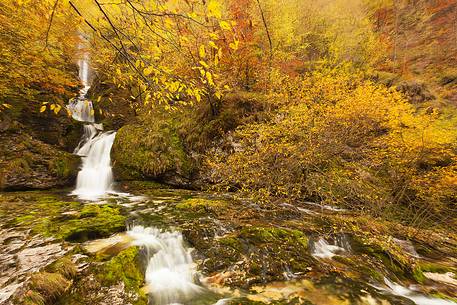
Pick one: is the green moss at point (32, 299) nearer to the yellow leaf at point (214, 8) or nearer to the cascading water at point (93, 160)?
the yellow leaf at point (214, 8)

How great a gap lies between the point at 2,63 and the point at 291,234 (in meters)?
8.00

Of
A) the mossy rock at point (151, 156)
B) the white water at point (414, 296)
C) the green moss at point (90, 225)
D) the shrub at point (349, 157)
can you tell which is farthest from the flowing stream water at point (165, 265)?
the white water at point (414, 296)

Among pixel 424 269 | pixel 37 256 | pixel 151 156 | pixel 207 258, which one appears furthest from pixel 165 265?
pixel 151 156

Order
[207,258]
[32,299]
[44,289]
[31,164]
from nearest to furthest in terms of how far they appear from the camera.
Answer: [32,299], [44,289], [207,258], [31,164]

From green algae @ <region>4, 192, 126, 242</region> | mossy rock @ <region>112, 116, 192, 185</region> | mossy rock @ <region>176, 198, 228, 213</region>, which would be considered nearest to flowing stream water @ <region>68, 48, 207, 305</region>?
green algae @ <region>4, 192, 126, 242</region>

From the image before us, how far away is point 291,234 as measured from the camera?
17.7ft

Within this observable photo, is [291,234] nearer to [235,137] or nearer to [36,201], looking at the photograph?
[235,137]

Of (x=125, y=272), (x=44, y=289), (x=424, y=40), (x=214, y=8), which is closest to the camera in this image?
(x=214, y=8)

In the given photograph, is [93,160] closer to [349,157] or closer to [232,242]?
[232,242]

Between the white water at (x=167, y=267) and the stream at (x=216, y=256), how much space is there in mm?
17

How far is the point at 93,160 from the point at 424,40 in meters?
24.5

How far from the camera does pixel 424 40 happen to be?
19828mm

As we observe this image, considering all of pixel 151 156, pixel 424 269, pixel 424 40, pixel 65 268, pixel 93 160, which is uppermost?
pixel 424 40

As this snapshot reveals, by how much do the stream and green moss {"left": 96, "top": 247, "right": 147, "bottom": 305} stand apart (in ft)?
0.37
